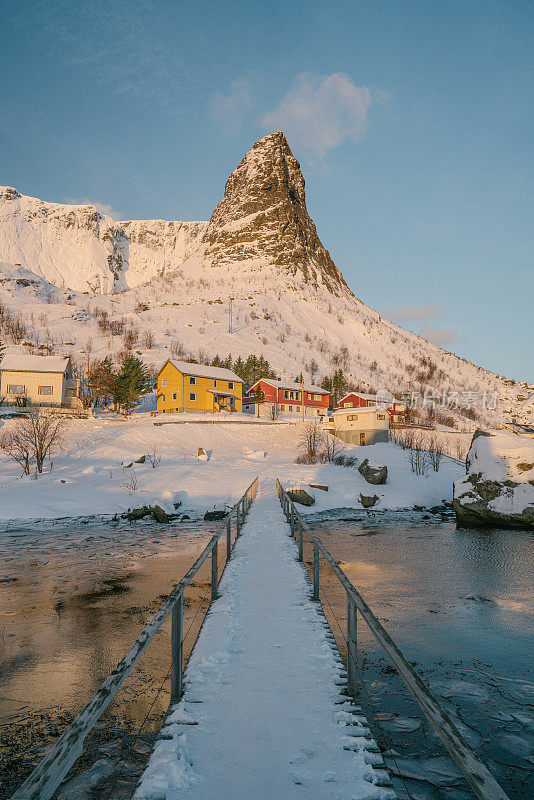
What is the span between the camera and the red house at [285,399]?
224ft

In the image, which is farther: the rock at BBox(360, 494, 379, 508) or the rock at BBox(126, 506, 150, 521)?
the rock at BBox(360, 494, 379, 508)

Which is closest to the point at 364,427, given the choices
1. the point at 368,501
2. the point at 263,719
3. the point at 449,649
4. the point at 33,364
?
the point at 368,501

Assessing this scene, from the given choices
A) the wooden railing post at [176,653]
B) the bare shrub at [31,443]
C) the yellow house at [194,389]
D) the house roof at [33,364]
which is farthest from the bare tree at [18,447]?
the wooden railing post at [176,653]

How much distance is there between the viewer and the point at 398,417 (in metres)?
75.2

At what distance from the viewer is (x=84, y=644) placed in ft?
26.9

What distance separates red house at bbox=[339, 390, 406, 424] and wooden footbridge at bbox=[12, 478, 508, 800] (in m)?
61.1

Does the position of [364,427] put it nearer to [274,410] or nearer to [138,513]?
[274,410]

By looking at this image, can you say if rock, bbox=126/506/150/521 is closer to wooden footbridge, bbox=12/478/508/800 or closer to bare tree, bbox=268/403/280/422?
wooden footbridge, bbox=12/478/508/800

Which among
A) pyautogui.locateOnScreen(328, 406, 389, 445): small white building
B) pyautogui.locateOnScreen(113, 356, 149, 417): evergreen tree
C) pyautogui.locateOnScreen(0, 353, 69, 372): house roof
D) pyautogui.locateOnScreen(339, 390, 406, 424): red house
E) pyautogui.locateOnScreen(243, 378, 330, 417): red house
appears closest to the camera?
pyautogui.locateOnScreen(0, 353, 69, 372): house roof

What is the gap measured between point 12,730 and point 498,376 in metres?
173

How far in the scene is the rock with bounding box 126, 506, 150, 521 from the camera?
2386 cm

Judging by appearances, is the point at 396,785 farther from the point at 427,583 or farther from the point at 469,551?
the point at 469,551

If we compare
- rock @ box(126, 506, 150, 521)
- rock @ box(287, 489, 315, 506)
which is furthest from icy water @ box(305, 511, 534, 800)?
rock @ box(126, 506, 150, 521)

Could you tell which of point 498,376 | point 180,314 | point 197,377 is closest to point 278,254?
point 180,314
